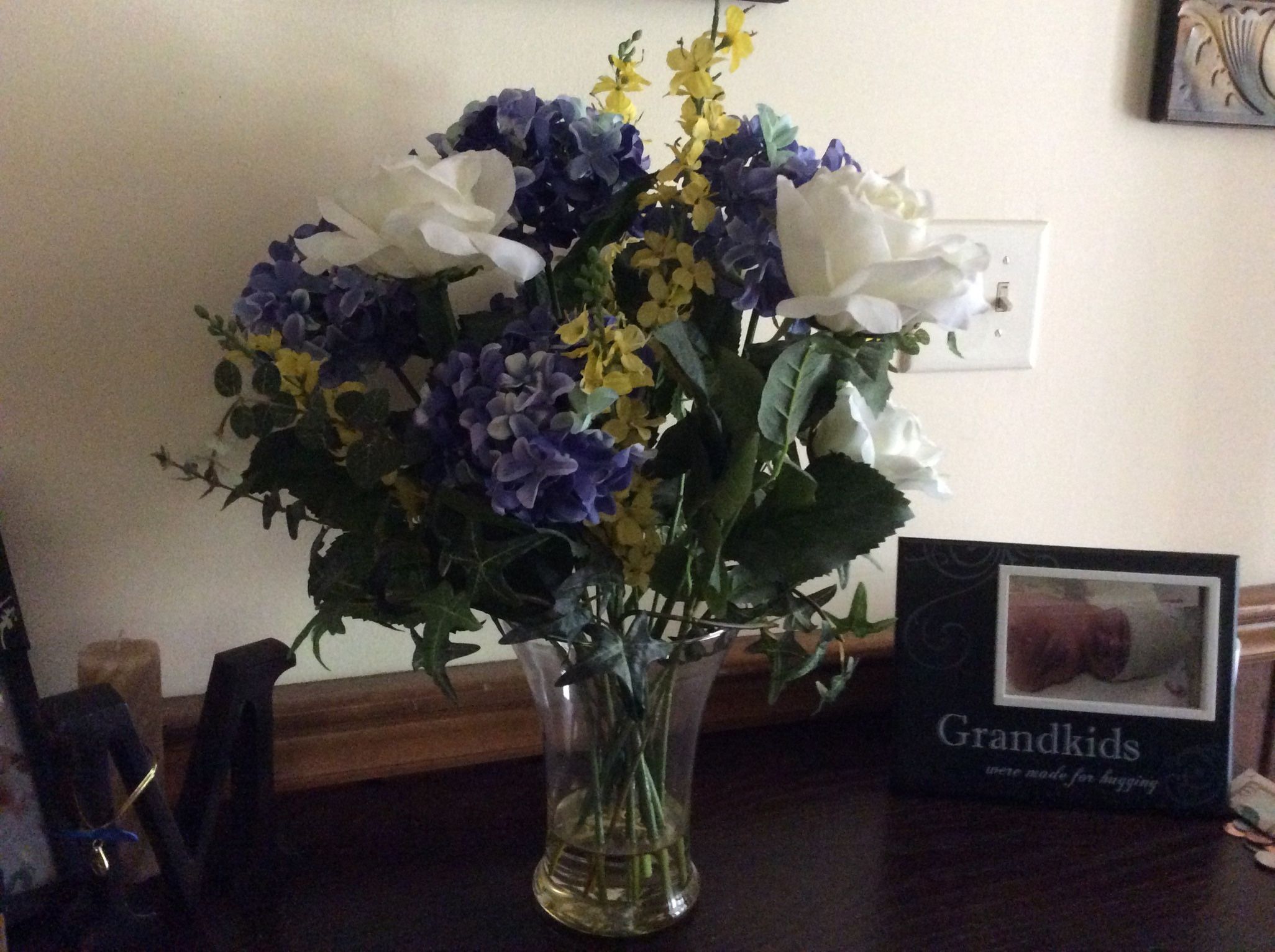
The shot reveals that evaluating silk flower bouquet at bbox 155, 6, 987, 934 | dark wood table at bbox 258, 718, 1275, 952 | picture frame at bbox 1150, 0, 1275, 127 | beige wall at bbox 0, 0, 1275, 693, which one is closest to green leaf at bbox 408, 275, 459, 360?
silk flower bouquet at bbox 155, 6, 987, 934

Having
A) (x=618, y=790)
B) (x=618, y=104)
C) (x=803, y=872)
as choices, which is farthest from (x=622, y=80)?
(x=803, y=872)

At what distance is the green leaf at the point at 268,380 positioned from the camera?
46cm

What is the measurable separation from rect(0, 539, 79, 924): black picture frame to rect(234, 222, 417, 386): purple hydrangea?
8.3 inches

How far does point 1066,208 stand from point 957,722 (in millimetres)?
418

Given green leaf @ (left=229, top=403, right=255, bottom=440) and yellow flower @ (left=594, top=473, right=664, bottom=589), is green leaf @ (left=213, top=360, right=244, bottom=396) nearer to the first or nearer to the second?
green leaf @ (left=229, top=403, right=255, bottom=440)

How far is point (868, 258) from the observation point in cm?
40

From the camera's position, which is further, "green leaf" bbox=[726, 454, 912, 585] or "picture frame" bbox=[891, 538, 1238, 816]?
"picture frame" bbox=[891, 538, 1238, 816]

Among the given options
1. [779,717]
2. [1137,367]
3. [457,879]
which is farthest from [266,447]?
[1137,367]

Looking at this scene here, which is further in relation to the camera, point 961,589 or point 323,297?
point 961,589

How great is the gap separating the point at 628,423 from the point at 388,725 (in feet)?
1.15

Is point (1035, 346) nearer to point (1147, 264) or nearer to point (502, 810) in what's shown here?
point (1147, 264)

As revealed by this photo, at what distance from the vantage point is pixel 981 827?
0.67 metres

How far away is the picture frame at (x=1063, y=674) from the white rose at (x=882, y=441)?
206mm

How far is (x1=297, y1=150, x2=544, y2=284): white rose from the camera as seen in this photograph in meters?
0.41
